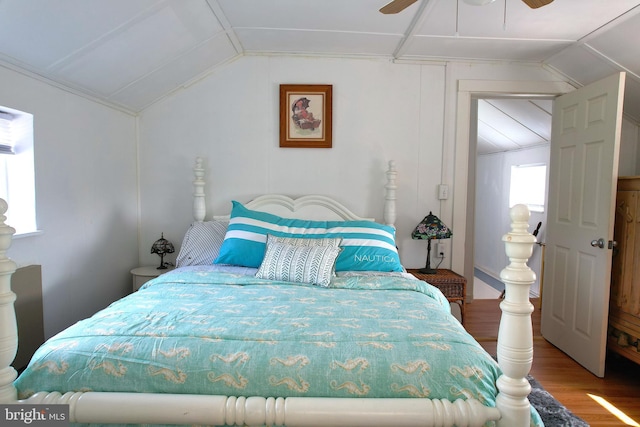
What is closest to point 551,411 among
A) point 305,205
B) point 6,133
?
point 305,205

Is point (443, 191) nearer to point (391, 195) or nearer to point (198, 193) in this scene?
point (391, 195)

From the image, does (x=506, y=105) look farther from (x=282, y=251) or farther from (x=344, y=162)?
(x=282, y=251)

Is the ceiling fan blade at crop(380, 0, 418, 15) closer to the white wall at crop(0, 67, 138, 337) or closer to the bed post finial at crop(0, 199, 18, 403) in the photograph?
the bed post finial at crop(0, 199, 18, 403)

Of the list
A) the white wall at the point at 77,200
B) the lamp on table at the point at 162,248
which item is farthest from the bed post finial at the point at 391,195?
the white wall at the point at 77,200

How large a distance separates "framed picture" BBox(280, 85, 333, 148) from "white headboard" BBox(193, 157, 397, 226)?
0.46m

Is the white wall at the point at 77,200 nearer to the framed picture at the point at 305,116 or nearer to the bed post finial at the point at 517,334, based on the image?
the framed picture at the point at 305,116

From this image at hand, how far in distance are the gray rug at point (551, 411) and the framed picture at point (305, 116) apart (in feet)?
7.27

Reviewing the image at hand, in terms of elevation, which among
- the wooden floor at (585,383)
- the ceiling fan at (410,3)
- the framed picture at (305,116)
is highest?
the ceiling fan at (410,3)

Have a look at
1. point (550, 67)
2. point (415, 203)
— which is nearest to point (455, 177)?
point (415, 203)

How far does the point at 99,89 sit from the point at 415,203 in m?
2.48

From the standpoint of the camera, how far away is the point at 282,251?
228 centimetres

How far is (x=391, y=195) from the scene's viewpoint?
3016 mm

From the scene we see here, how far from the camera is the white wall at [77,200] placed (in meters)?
2.12

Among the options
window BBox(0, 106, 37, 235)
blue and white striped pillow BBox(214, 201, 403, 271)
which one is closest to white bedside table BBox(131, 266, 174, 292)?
blue and white striped pillow BBox(214, 201, 403, 271)
